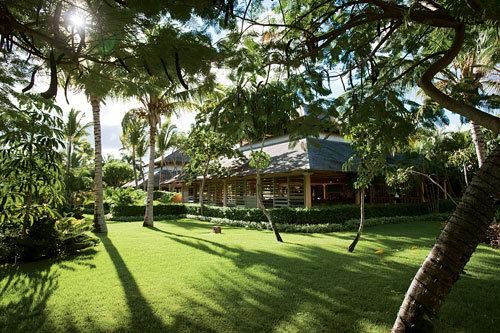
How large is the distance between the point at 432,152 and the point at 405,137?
14.7m

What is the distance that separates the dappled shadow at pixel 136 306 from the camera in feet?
11.1

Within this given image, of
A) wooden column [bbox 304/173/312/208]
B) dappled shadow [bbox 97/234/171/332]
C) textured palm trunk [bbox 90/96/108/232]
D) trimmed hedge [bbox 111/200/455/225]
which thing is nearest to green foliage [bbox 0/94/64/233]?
dappled shadow [bbox 97/234/171/332]

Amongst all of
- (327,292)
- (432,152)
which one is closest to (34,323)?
(327,292)

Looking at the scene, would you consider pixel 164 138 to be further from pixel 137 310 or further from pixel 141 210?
pixel 137 310

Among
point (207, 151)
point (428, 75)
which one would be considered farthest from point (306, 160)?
point (428, 75)

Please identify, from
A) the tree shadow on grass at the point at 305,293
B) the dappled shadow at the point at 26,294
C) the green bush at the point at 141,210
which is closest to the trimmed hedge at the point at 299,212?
the green bush at the point at 141,210

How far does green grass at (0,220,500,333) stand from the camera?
11.3 feet

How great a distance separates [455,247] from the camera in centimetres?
243

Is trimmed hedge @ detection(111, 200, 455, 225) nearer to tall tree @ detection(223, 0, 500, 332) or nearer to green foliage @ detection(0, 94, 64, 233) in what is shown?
tall tree @ detection(223, 0, 500, 332)

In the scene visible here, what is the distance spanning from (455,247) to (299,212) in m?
10.7

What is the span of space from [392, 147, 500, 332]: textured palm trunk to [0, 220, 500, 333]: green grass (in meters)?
0.95

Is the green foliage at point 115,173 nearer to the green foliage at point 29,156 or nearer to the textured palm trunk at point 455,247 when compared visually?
the green foliage at point 29,156

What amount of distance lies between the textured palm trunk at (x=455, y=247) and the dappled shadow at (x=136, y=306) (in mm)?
2878

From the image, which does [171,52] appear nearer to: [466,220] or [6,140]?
[466,220]
